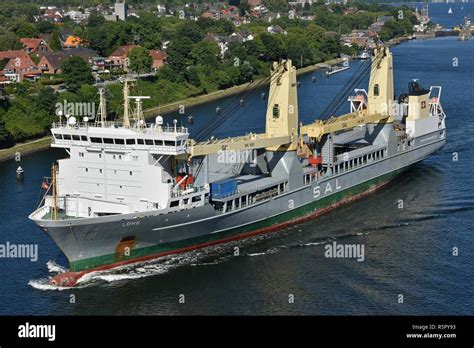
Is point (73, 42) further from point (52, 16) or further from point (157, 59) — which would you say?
point (52, 16)

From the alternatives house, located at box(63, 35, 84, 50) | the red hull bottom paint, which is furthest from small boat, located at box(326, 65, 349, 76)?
the red hull bottom paint

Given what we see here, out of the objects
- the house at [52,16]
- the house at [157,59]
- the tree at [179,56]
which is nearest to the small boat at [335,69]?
the tree at [179,56]

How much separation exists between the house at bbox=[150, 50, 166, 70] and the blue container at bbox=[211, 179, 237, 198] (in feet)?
177

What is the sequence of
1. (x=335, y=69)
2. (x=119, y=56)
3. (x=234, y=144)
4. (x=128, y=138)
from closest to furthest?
(x=128, y=138)
(x=234, y=144)
(x=119, y=56)
(x=335, y=69)

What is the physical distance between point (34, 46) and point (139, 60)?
55.1 ft

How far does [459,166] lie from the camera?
47.8 metres

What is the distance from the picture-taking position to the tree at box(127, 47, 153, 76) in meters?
81.5

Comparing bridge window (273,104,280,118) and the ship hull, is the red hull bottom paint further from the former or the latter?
bridge window (273,104,280,118)

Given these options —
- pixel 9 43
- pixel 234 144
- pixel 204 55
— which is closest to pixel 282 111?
pixel 234 144

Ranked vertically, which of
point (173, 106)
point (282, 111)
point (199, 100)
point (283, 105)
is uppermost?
point (199, 100)

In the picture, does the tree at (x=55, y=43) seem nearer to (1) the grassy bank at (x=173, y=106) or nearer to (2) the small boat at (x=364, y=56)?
(1) the grassy bank at (x=173, y=106)

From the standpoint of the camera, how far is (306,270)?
105ft

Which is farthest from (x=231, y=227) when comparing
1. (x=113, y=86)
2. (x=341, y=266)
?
(x=113, y=86)

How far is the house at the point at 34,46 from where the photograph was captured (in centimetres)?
9061
